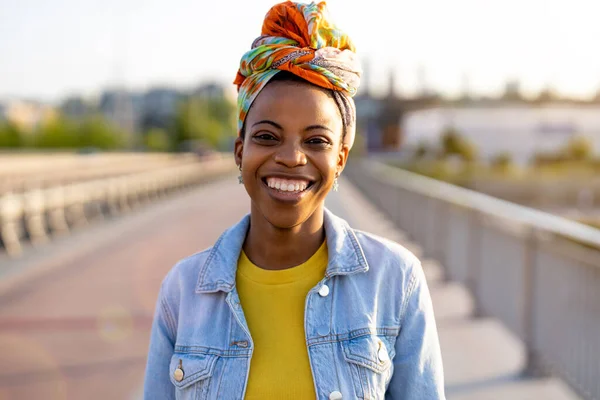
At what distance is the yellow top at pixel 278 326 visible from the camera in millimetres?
1995

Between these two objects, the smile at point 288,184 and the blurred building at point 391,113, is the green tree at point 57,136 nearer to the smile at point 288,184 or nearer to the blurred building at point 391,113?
the blurred building at point 391,113

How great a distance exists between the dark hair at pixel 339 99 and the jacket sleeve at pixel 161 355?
0.55 metres

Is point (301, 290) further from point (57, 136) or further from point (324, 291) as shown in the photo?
point (57, 136)

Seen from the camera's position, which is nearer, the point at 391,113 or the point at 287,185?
the point at 287,185

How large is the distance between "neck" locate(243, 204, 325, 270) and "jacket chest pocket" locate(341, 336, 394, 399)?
28 cm

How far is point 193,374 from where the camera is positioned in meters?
2.05

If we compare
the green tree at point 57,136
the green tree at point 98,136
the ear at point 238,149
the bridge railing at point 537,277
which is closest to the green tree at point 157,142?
the green tree at point 98,136

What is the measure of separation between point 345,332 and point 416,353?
0.19 m

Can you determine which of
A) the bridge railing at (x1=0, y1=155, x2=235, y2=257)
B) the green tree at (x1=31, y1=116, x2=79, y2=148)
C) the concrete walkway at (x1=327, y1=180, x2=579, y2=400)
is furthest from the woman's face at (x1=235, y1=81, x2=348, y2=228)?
the green tree at (x1=31, y1=116, x2=79, y2=148)

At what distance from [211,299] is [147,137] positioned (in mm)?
142779

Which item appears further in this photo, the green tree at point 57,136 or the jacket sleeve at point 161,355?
the green tree at point 57,136

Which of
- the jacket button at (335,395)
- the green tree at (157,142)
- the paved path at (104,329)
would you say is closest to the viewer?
the jacket button at (335,395)

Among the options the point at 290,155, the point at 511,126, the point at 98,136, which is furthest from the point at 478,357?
the point at 98,136

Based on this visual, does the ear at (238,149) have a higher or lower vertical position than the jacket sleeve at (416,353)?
higher
